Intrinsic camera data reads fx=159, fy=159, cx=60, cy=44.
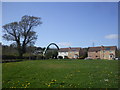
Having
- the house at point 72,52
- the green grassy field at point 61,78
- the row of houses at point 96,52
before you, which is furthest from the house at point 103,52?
the green grassy field at point 61,78

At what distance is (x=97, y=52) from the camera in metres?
80.7

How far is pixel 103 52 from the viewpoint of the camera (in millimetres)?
77750

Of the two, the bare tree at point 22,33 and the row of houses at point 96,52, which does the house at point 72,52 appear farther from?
the bare tree at point 22,33

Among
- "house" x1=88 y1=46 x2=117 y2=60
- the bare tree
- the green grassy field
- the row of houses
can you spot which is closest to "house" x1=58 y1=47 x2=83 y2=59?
the row of houses

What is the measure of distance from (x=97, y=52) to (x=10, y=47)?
2029 inches

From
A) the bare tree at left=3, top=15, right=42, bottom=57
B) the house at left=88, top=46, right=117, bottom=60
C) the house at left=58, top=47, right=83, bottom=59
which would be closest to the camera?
the bare tree at left=3, top=15, right=42, bottom=57

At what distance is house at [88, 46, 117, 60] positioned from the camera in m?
75.2

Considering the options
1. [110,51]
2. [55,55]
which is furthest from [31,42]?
[110,51]

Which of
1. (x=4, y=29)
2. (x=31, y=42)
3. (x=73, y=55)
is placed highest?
(x=4, y=29)

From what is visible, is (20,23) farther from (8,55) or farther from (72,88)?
(72,88)

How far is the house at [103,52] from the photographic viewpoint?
75.2m

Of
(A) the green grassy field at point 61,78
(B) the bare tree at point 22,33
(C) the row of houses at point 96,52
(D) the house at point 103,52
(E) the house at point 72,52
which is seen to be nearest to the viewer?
(A) the green grassy field at point 61,78

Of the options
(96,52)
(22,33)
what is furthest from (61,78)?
(96,52)

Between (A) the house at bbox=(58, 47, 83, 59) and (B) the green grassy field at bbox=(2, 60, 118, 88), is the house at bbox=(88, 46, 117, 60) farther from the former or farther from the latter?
(B) the green grassy field at bbox=(2, 60, 118, 88)
